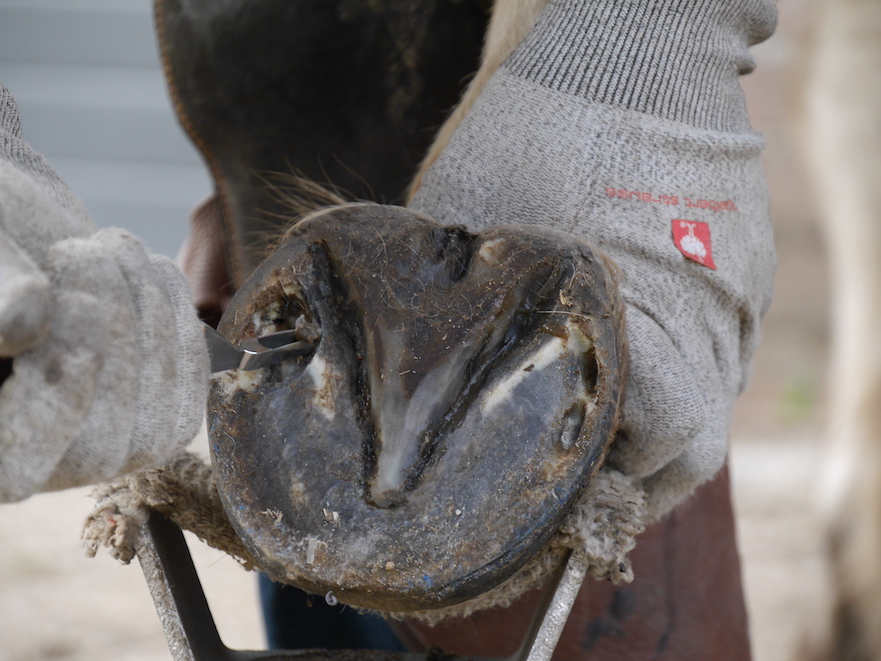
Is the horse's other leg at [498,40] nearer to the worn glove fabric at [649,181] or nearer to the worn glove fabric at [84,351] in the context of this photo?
the worn glove fabric at [649,181]

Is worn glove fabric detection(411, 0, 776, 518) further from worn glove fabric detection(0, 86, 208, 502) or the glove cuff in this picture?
worn glove fabric detection(0, 86, 208, 502)

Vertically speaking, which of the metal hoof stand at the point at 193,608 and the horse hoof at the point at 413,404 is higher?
the horse hoof at the point at 413,404

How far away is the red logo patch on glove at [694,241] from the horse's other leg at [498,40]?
0.20m

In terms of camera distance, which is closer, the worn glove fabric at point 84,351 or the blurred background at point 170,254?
the worn glove fabric at point 84,351

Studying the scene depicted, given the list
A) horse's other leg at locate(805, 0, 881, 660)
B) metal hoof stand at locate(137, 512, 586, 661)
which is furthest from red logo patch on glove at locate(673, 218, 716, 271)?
horse's other leg at locate(805, 0, 881, 660)

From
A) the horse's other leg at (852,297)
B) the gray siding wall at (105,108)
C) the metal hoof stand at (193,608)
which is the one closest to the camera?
the metal hoof stand at (193,608)

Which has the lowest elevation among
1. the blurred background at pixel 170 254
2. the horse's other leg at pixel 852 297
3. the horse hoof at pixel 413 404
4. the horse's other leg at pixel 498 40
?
the blurred background at pixel 170 254

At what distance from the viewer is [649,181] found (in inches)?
24.0

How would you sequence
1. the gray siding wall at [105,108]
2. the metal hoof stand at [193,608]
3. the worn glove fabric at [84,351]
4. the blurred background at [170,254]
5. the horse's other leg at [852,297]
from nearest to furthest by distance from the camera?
the worn glove fabric at [84,351]
the metal hoof stand at [193,608]
the horse's other leg at [852,297]
the blurred background at [170,254]
the gray siding wall at [105,108]

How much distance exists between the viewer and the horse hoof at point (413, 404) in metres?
0.48

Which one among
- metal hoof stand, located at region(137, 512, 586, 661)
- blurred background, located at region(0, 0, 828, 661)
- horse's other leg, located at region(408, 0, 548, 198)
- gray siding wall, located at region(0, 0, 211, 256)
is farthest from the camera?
gray siding wall, located at region(0, 0, 211, 256)

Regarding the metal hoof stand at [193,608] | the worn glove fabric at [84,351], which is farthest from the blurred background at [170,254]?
the worn glove fabric at [84,351]

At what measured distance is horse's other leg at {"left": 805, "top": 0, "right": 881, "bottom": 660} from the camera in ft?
3.91

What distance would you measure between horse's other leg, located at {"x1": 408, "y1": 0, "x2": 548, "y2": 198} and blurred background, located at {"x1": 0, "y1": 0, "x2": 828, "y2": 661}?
1352 mm
